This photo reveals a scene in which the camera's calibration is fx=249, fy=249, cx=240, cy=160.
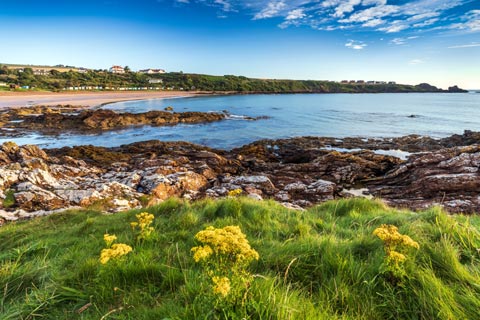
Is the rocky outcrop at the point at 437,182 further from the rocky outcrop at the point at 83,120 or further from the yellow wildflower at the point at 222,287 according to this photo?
the rocky outcrop at the point at 83,120

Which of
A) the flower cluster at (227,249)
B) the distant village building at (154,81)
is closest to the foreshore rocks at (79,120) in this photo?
the flower cluster at (227,249)

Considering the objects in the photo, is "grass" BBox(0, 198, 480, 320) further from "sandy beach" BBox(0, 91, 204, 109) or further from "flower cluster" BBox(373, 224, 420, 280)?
"sandy beach" BBox(0, 91, 204, 109)

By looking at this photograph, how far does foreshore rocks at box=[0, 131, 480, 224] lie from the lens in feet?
35.4

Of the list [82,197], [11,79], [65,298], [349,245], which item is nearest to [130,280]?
[65,298]

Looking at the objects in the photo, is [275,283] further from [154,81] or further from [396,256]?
[154,81]

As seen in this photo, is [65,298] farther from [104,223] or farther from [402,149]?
[402,149]

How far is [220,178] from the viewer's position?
15.9 meters

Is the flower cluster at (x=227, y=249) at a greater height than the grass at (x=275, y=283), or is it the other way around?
the flower cluster at (x=227, y=249)

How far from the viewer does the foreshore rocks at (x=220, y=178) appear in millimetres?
10805

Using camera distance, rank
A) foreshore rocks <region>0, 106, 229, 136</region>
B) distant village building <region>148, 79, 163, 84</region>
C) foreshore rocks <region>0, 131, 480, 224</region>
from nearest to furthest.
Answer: foreshore rocks <region>0, 131, 480, 224</region>, foreshore rocks <region>0, 106, 229, 136</region>, distant village building <region>148, 79, 163, 84</region>

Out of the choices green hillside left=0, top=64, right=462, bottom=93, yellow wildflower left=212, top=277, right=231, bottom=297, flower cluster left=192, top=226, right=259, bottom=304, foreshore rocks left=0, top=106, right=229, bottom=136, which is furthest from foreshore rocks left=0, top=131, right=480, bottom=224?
green hillside left=0, top=64, right=462, bottom=93

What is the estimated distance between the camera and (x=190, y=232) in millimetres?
4957

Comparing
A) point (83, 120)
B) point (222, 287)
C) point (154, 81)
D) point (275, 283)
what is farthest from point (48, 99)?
point (222, 287)

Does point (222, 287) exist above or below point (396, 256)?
above
